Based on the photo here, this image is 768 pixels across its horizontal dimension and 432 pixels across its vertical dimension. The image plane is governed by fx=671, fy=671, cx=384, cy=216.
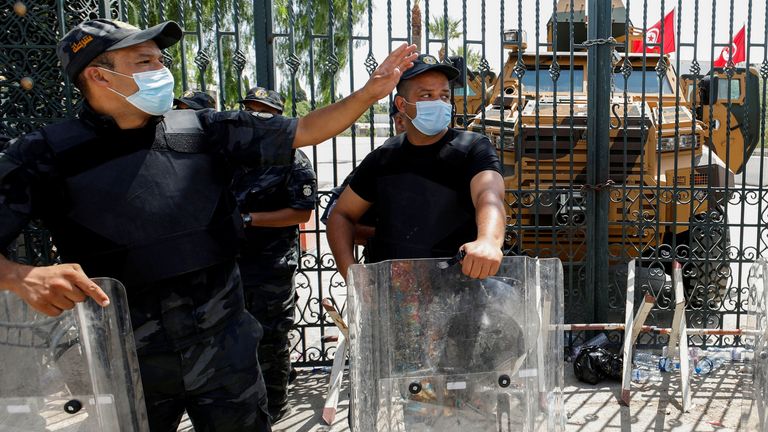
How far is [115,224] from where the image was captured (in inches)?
77.7

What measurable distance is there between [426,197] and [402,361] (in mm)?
726

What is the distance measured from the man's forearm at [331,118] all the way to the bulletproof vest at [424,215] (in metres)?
0.49

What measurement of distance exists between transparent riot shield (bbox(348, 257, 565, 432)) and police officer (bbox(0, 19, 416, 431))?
484 millimetres

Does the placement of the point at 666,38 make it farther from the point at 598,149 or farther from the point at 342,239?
the point at 342,239

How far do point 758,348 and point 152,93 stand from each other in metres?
2.14

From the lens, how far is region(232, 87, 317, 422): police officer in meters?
3.59

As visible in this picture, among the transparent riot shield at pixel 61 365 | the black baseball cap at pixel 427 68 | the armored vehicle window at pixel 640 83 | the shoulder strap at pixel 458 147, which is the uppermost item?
the armored vehicle window at pixel 640 83

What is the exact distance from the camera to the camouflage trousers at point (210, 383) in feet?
6.81

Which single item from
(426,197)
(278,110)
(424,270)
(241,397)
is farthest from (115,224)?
(278,110)

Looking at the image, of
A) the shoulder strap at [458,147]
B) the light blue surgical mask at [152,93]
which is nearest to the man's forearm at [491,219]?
the shoulder strap at [458,147]

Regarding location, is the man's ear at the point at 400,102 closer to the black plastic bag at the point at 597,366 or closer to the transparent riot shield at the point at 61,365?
the transparent riot shield at the point at 61,365

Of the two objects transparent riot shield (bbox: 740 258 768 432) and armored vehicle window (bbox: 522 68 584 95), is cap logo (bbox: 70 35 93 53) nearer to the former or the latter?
transparent riot shield (bbox: 740 258 768 432)

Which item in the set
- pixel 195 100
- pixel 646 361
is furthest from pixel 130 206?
pixel 646 361

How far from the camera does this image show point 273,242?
3.69 meters
